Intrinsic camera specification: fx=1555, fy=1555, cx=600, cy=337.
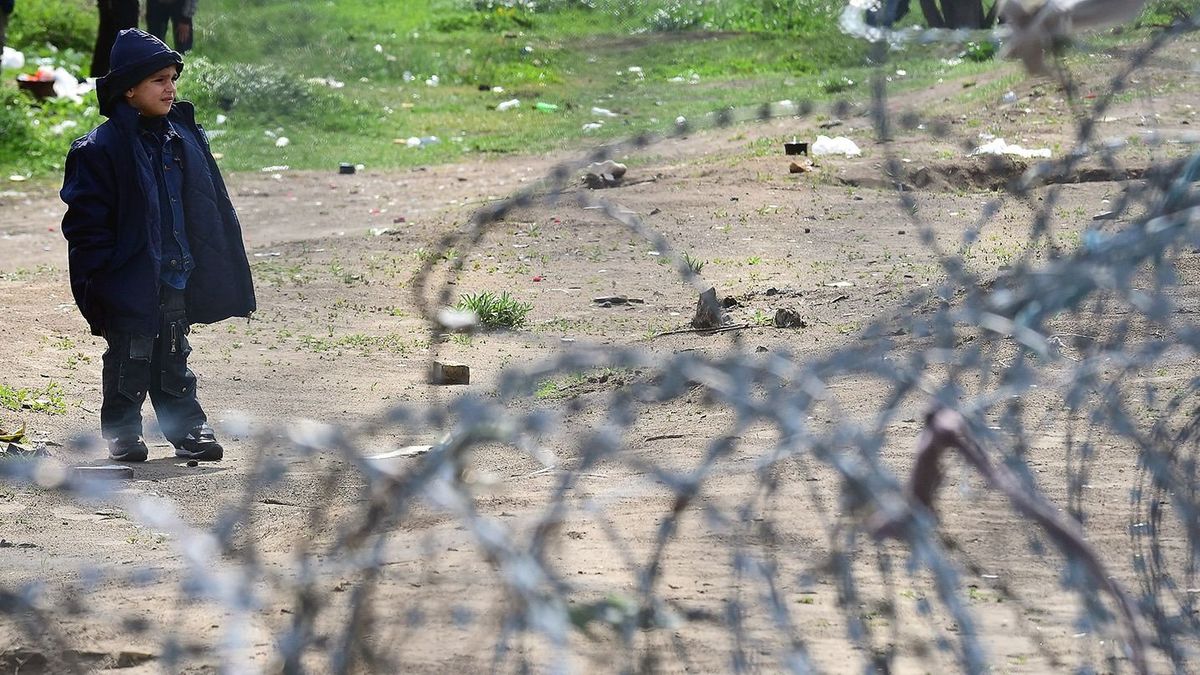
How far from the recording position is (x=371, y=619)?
1833 mm

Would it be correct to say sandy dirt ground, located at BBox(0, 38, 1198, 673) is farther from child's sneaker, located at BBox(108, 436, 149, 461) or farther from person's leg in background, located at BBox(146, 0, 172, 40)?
person's leg in background, located at BBox(146, 0, 172, 40)

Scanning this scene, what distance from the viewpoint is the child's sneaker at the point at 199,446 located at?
193 inches

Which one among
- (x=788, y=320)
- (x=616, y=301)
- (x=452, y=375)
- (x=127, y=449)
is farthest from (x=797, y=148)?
(x=127, y=449)

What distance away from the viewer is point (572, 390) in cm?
562

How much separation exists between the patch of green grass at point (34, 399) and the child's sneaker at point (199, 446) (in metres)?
0.81

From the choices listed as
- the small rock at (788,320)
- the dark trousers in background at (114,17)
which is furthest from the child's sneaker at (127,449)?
the dark trousers in background at (114,17)

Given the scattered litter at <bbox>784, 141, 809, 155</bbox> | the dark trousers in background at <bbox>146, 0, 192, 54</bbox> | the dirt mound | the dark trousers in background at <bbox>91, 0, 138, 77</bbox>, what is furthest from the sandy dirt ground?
the dark trousers in background at <bbox>146, 0, 192, 54</bbox>

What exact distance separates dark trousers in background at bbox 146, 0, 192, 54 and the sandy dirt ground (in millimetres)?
2920

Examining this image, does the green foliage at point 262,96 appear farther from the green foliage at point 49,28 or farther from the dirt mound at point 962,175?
the dirt mound at point 962,175

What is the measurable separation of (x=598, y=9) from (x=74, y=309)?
11.8 metres

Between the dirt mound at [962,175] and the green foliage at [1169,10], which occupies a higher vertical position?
the green foliage at [1169,10]

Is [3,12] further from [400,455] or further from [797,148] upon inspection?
[400,455]

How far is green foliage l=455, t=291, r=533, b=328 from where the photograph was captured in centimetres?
677

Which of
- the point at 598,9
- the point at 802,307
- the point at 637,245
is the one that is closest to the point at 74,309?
the point at 637,245
